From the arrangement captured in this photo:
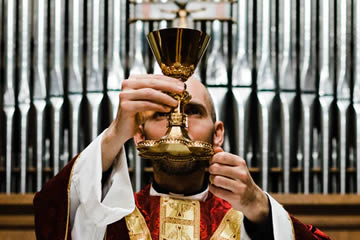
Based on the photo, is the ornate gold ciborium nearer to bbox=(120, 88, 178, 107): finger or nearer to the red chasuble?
bbox=(120, 88, 178, 107): finger

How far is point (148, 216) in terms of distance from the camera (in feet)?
8.81

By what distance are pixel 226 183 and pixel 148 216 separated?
24.4 inches

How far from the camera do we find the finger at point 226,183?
2.14 meters

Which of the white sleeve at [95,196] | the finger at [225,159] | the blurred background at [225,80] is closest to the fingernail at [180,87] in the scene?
the finger at [225,159]

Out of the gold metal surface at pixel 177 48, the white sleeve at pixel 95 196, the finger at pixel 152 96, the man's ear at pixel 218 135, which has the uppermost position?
the gold metal surface at pixel 177 48

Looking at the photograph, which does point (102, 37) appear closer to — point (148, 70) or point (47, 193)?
point (148, 70)

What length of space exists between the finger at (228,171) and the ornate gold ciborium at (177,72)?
4 cm

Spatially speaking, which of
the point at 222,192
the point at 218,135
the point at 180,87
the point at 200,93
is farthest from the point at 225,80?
the point at 180,87

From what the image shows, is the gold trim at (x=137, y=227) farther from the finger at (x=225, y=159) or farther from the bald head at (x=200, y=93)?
the finger at (x=225, y=159)

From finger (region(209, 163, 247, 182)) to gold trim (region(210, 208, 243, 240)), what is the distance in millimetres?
477

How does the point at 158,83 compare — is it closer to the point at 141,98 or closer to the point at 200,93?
the point at 141,98

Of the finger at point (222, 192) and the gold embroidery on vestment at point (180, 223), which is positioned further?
the gold embroidery on vestment at point (180, 223)

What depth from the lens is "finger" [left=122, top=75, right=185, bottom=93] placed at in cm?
205

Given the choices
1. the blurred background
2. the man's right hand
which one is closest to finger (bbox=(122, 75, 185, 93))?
the man's right hand
